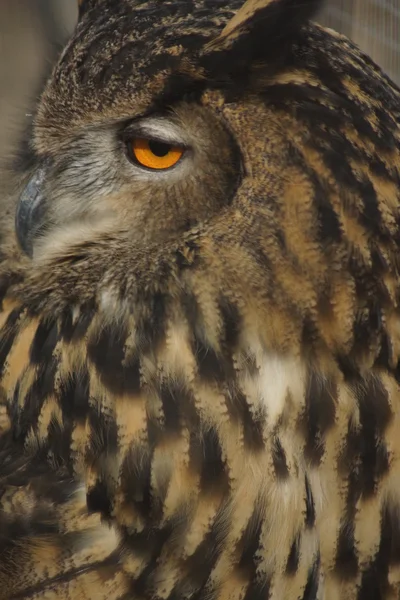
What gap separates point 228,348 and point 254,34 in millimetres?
398

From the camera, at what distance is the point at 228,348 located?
1175 millimetres

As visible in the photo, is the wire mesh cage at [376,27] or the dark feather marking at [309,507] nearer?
the dark feather marking at [309,507]

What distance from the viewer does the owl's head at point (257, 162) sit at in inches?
44.7

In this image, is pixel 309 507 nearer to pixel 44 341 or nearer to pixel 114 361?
pixel 114 361

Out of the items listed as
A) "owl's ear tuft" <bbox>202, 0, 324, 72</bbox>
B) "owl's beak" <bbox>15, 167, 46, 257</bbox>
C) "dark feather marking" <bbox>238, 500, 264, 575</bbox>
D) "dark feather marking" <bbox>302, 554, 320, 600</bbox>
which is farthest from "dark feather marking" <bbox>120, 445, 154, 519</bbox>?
"owl's ear tuft" <bbox>202, 0, 324, 72</bbox>

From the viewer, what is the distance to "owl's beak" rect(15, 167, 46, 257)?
1.32 metres

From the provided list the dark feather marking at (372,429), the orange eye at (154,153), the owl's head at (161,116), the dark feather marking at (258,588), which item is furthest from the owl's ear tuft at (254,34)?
the dark feather marking at (258,588)

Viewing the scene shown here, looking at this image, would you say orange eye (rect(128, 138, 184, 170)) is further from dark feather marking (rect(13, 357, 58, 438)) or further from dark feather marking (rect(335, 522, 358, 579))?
dark feather marking (rect(335, 522, 358, 579))

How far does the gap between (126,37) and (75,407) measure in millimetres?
490

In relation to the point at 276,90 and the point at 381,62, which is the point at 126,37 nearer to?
the point at 276,90

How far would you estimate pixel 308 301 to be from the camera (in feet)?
3.80

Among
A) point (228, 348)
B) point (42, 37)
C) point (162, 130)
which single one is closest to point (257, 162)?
point (162, 130)

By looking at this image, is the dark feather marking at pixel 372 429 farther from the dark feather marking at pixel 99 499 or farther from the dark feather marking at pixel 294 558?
the dark feather marking at pixel 99 499

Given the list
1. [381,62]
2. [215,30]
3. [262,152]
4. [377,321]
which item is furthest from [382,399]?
[381,62]
